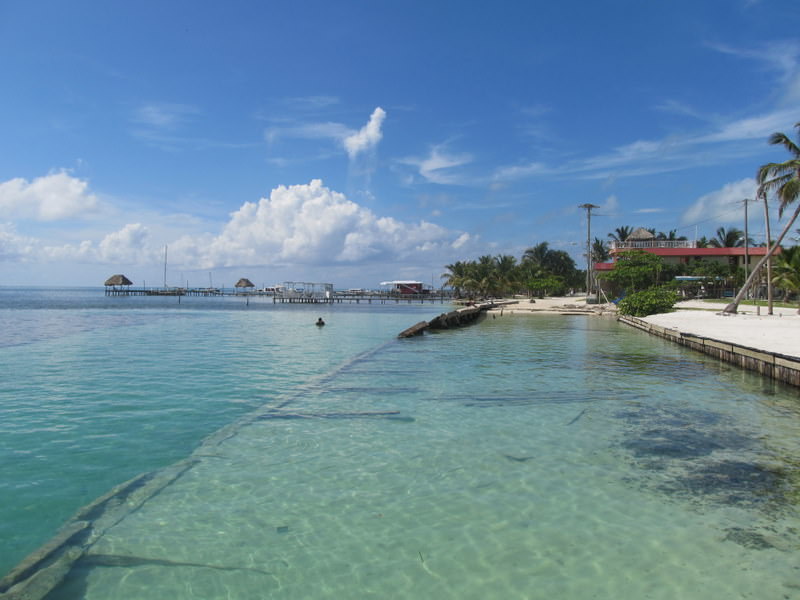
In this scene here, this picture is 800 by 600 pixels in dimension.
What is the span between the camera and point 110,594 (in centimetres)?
402

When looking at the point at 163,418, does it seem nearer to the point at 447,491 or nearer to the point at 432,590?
the point at 447,491

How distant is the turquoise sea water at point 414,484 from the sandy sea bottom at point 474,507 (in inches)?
1.0

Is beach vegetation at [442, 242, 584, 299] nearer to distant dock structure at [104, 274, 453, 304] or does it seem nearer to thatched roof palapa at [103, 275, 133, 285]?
distant dock structure at [104, 274, 453, 304]

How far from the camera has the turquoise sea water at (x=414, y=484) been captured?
14.1 feet

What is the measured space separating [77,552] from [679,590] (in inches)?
188

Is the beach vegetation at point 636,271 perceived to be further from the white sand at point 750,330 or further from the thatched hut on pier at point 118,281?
the thatched hut on pier at point 118,281

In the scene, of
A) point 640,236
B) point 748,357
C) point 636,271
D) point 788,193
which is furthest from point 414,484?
point 640,236

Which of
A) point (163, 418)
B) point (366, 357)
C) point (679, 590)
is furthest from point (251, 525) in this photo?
point (366, 357)

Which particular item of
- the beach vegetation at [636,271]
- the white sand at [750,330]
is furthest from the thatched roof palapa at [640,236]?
the white sand at [750,330]

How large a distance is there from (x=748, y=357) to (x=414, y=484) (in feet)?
40.6

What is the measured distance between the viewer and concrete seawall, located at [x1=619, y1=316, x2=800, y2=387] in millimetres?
12328

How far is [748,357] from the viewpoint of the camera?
14578mm

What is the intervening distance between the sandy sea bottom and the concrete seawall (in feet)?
6.63

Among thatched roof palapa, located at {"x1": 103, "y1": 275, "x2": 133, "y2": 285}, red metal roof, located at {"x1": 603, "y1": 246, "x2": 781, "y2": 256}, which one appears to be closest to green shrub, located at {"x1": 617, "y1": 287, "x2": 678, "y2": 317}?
red metal roof, located at {"x1": 603, "y1": 246, "x2": 781, "y2": 256}
